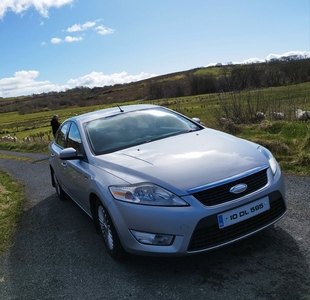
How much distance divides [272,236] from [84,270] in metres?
2.14

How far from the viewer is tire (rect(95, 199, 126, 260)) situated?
3.53 meters

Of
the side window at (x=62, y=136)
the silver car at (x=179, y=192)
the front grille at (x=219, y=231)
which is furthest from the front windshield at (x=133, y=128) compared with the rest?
the front grille at (x=219, y=231)

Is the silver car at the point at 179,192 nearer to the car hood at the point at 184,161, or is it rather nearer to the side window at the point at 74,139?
the car hood at the point at 184,161

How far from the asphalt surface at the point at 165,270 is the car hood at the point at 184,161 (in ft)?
2.91

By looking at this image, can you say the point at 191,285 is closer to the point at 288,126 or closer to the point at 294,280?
the point at 294,280

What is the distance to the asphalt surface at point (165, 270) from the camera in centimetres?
294

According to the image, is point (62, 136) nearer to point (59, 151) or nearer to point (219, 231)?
point (59, 151)

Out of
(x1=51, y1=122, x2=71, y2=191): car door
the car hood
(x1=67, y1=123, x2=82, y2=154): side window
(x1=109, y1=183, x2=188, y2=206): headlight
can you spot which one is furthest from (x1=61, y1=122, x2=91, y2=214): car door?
(x1=109, y1=183, x2=188, y2=206): headlight

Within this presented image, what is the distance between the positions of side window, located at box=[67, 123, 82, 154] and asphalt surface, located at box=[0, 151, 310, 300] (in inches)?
48.7

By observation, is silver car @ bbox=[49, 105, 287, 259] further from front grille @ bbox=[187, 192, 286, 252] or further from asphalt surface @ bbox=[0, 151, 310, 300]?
asphalt surface @ bbox=[0, 151, 310, 300]

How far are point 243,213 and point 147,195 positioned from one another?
0.92m

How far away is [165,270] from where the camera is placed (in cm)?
339

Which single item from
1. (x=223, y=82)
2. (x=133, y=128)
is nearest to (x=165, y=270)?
(x=133, y=128)

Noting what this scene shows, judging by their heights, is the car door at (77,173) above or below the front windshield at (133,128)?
below
